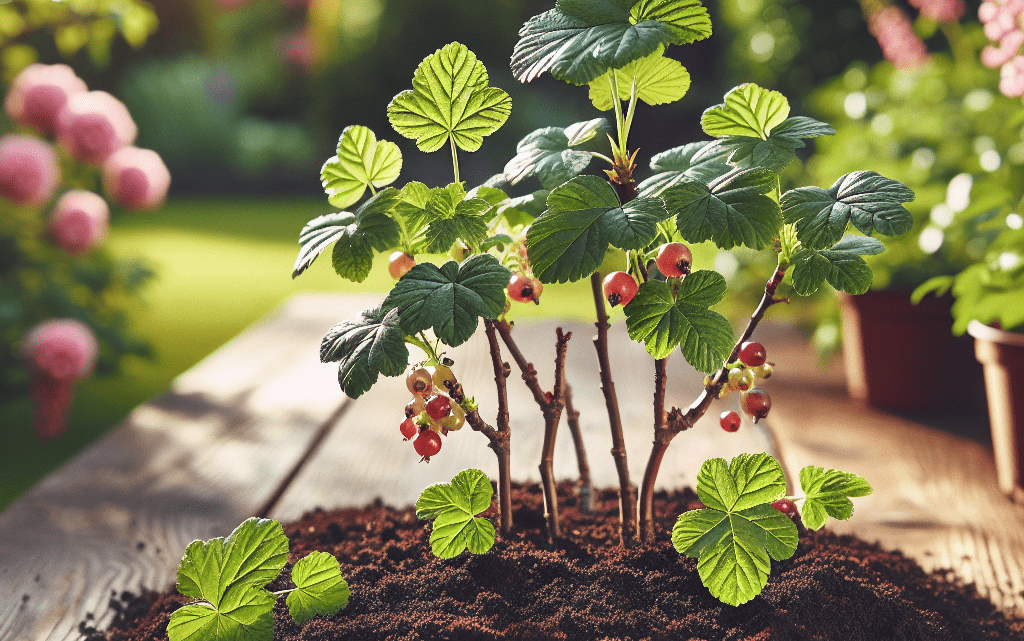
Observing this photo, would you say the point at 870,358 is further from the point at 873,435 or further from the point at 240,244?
the point at 240,244

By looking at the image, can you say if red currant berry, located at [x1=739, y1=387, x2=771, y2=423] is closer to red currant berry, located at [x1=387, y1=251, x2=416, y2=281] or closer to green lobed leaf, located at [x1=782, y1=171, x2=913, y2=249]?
green lobed leaf, located at [x1=782, y1=171, x2=913, y2=249]

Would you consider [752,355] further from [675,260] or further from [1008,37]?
[1008,37]

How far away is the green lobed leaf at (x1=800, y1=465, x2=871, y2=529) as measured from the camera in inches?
26.6

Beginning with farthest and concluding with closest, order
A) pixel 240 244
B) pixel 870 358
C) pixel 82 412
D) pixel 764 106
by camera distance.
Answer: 1. pixel 240 244
2. pixel 82 412
3. pixel 870 358
4. pixel 764 106

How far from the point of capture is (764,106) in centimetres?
64

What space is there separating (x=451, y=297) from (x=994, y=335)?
821 millimetres

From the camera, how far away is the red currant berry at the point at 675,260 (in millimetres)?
600

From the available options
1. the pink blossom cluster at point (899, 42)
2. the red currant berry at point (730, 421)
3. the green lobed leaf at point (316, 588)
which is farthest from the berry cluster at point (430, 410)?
the pink blossom cluster at point (899, 42)

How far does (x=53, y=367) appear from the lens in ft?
5.95

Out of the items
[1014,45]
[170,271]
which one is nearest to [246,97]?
[170,271]

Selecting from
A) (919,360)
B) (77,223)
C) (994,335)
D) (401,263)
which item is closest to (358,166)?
(401,263)

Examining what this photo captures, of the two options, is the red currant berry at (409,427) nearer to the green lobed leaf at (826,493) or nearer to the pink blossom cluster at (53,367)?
the green lobed leaf at (826,493)

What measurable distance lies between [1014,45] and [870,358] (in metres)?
0.60

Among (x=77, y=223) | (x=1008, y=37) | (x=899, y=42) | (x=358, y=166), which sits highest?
(x=899, y=42)
